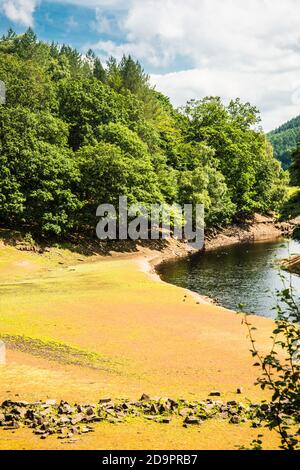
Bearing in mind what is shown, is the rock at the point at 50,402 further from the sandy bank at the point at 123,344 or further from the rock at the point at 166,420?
the rock at the point at 166,420

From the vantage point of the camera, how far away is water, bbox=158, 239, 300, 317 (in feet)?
147

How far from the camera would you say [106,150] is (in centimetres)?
7488

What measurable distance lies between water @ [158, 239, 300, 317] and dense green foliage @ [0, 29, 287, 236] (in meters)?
14.6

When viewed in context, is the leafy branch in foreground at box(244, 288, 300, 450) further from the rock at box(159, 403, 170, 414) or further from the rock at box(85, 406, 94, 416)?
the rock at box(85, 406, 94, 416)

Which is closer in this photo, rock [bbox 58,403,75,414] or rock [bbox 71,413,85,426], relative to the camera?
rock [bbox 71,413,85,426]

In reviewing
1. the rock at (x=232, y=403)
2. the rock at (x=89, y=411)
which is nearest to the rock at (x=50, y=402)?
the rock at (x=89, y=411)

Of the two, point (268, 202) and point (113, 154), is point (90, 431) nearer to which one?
point (113, 154)

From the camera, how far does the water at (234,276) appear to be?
147ft

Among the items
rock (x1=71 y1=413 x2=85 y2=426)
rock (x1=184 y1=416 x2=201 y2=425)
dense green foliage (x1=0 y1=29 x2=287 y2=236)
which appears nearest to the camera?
rock (x1=71 y1=413 x2=85 y2=426)

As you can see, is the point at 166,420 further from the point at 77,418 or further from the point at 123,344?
the point at 123,344

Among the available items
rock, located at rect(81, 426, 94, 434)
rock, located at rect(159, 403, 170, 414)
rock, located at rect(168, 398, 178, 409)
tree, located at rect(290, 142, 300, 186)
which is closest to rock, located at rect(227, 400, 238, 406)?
rock, located at rect(168, 398, 178, 409)

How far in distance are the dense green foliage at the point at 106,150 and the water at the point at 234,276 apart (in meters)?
14.6

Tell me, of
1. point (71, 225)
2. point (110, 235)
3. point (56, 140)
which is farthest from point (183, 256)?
point (56, 140)
